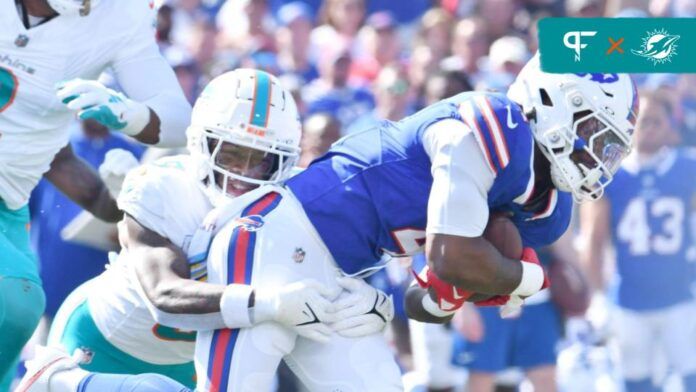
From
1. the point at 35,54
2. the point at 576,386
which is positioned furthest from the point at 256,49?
the point at 35,54

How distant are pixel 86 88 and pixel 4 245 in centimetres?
60

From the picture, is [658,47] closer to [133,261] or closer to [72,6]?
[72,6]

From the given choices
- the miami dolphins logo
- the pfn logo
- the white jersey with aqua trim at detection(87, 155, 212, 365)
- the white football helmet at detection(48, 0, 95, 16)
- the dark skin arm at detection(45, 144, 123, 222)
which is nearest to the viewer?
the white jersey with aqua trim at detection(87, 155, 212, 365)

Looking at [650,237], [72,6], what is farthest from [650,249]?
[72,6]

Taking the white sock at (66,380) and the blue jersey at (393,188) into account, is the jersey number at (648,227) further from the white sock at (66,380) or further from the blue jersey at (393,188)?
the white sock at (66,380)

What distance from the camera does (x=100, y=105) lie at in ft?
17.9

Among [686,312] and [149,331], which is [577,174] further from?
[686,312]

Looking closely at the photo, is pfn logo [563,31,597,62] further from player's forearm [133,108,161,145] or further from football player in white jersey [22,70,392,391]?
player's forearm [133,108,161,145]

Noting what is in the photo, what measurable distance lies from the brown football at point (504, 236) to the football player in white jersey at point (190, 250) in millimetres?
415

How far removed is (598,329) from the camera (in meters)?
8.16

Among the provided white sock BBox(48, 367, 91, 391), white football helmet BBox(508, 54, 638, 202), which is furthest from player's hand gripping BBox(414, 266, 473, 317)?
white sock BBox(48, 367, 91, 391)

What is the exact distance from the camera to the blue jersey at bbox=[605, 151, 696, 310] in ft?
26.5

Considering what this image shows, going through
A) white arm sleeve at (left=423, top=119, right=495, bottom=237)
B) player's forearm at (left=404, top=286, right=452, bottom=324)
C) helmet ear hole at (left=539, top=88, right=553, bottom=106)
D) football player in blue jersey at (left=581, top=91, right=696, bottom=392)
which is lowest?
football player in blue jersey at (left=581, top=91, right=696, bottom=392)

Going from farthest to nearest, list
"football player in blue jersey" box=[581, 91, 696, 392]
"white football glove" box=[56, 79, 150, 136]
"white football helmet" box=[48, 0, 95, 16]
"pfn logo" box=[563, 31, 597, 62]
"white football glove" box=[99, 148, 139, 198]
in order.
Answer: "football player in blue jersey" box=[581, 91, 696, 392], "white football glove" box=[99, 148, 139, 198], "pfn logo" box=[563, 31, 597, 62], "white football helmet" box=[48, 0, 95, 16], "white football glove" box=[56, 79, 150, 136]
